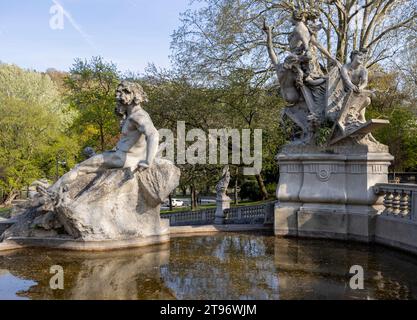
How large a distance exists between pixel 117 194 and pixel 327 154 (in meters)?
4.41

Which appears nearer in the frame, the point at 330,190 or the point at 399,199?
the point at 399,199

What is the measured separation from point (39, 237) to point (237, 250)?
3.52 meters

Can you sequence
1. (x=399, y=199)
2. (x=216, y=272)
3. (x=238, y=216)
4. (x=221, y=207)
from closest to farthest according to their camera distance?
1. (x=216, y=272)
2. (x=399, y=199)
3. (x=238, y=216)
4. (x=221, y=207)

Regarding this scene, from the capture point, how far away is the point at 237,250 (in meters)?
7.49

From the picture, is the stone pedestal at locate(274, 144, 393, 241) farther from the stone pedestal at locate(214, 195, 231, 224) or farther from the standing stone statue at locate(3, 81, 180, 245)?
the stone pedestal at locate(214, 195, 231, 224)

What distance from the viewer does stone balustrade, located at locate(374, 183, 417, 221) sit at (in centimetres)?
712

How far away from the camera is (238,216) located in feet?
44.7

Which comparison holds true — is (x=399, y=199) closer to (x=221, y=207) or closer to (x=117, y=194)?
(x=117, y=194)

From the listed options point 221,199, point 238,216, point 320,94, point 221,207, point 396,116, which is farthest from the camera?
point 396,116

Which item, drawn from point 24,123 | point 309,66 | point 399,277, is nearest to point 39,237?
point 399,277

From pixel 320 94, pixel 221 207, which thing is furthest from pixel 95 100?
pixel 320 94

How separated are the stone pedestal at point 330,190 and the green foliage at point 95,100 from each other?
77.2 ft

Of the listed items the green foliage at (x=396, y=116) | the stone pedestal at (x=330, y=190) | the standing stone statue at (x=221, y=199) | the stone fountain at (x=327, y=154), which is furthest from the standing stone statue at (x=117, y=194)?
the green foliage at (x=396, y=116)

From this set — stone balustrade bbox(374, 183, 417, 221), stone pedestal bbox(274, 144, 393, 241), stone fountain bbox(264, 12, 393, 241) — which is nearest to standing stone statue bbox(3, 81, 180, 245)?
stone pedestal bbox(274, 144, 393, 241)
